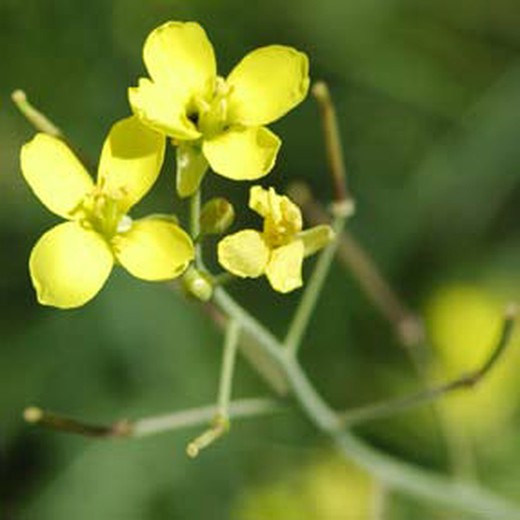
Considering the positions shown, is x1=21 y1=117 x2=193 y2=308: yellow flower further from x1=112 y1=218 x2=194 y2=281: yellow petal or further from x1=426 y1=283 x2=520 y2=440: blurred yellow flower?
x1=426 y1=283 x2=520 y2=440: blurred yellow flower

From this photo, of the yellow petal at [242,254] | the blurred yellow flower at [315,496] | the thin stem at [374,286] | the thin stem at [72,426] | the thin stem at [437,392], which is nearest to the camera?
the yellow petal at [242,254]

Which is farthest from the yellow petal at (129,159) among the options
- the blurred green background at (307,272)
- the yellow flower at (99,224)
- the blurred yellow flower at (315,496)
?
the blurred yellow flower at (315,496)

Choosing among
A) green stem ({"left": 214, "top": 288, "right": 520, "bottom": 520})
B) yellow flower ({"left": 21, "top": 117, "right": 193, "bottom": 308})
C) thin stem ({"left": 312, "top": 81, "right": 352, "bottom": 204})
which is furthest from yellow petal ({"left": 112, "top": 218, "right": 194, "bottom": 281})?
thin stem ({"left": 312, "top": 81, "right": 352, "bottom": 204})

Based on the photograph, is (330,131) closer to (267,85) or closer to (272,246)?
(267,85)

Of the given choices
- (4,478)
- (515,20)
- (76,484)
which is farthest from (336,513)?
(515,20)

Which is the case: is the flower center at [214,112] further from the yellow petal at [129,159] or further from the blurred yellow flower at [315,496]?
the blurred yellow flower at [315,496]

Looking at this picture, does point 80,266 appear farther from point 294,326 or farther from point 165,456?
point 165,456
